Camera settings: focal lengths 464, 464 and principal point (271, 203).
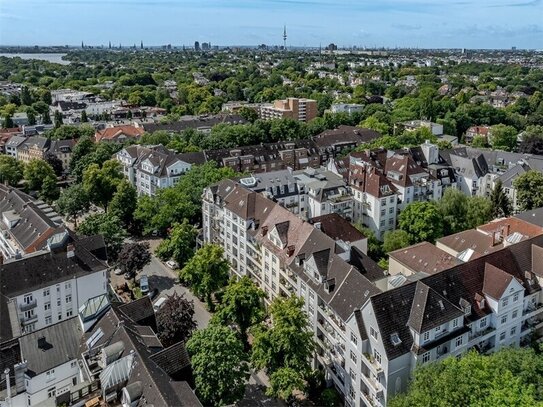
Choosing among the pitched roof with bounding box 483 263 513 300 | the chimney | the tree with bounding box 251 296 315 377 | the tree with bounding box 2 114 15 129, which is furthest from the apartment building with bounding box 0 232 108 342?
the tree with bounding box 2 114 15 129

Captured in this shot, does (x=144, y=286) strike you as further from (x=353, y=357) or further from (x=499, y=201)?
(x=499, y=201)

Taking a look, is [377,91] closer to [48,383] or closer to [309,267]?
[309,267]

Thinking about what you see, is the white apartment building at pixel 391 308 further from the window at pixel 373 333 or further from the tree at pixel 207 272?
the tree at pixel 207 272

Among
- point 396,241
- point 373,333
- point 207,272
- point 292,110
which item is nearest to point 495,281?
point 373,333

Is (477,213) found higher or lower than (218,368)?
higher

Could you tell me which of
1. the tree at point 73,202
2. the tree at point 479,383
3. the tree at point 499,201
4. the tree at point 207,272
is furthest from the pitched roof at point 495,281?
the tree at point 73,202

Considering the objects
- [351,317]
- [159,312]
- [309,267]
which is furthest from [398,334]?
[159,312]
